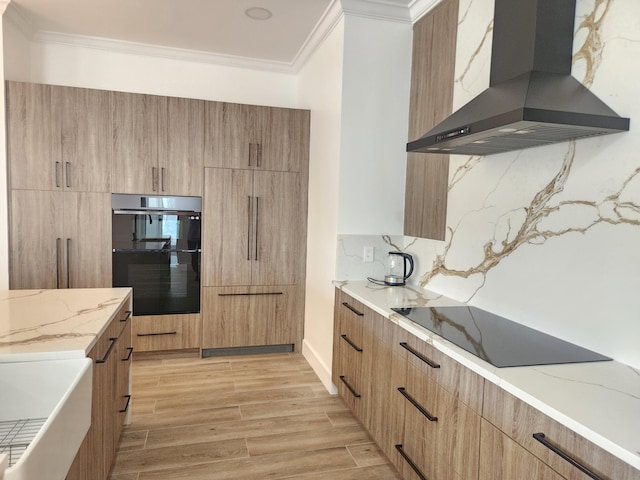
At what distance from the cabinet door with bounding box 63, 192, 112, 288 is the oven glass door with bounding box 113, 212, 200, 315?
0.27 ft

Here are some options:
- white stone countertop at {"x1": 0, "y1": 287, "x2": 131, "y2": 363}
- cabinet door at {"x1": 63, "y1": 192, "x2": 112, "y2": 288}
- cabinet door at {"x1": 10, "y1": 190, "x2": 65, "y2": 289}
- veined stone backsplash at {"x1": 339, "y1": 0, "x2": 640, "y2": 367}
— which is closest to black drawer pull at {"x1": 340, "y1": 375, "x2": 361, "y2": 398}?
veined stone backsplash at {"x1": 339, "y1": 0, "x2": 640, "y2": 367}

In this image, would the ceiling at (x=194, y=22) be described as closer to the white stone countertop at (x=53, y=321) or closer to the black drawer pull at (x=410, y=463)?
the white stone countertop at (x=53, y=321)

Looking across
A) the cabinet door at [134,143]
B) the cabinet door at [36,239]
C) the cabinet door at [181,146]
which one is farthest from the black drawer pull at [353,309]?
the cabinet door at [36,239]

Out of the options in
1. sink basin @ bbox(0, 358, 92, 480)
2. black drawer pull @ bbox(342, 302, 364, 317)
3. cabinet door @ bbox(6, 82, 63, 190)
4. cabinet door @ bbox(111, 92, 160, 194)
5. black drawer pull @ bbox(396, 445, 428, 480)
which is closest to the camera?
sink basin @ bbox(0, 358, 92, 480)

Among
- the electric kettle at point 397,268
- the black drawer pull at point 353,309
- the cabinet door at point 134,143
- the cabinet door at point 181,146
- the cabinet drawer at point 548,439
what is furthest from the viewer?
the cabinet door at point 181,146

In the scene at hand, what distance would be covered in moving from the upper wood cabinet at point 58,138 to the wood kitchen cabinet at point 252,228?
887 millimetres

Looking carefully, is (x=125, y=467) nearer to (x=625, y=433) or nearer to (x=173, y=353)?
(x=173, y=353)

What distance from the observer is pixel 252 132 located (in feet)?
12.5

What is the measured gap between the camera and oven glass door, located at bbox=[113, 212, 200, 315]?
3607 millimetres

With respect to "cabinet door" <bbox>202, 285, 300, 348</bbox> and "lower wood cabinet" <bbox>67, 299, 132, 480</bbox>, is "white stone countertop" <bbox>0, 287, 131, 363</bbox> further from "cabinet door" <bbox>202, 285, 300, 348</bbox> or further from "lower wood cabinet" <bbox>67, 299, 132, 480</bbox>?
"cabinet door" <bbox>202, 285, 300, 348</bbox>

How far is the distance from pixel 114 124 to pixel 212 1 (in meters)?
1.25

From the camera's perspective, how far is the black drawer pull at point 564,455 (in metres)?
1.07

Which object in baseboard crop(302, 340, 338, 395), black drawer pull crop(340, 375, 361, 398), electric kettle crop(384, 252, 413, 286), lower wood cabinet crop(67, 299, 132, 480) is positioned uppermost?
electric kettle crop(384, 252, 413, 286)

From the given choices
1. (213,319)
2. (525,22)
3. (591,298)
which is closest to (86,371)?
(591,298)
